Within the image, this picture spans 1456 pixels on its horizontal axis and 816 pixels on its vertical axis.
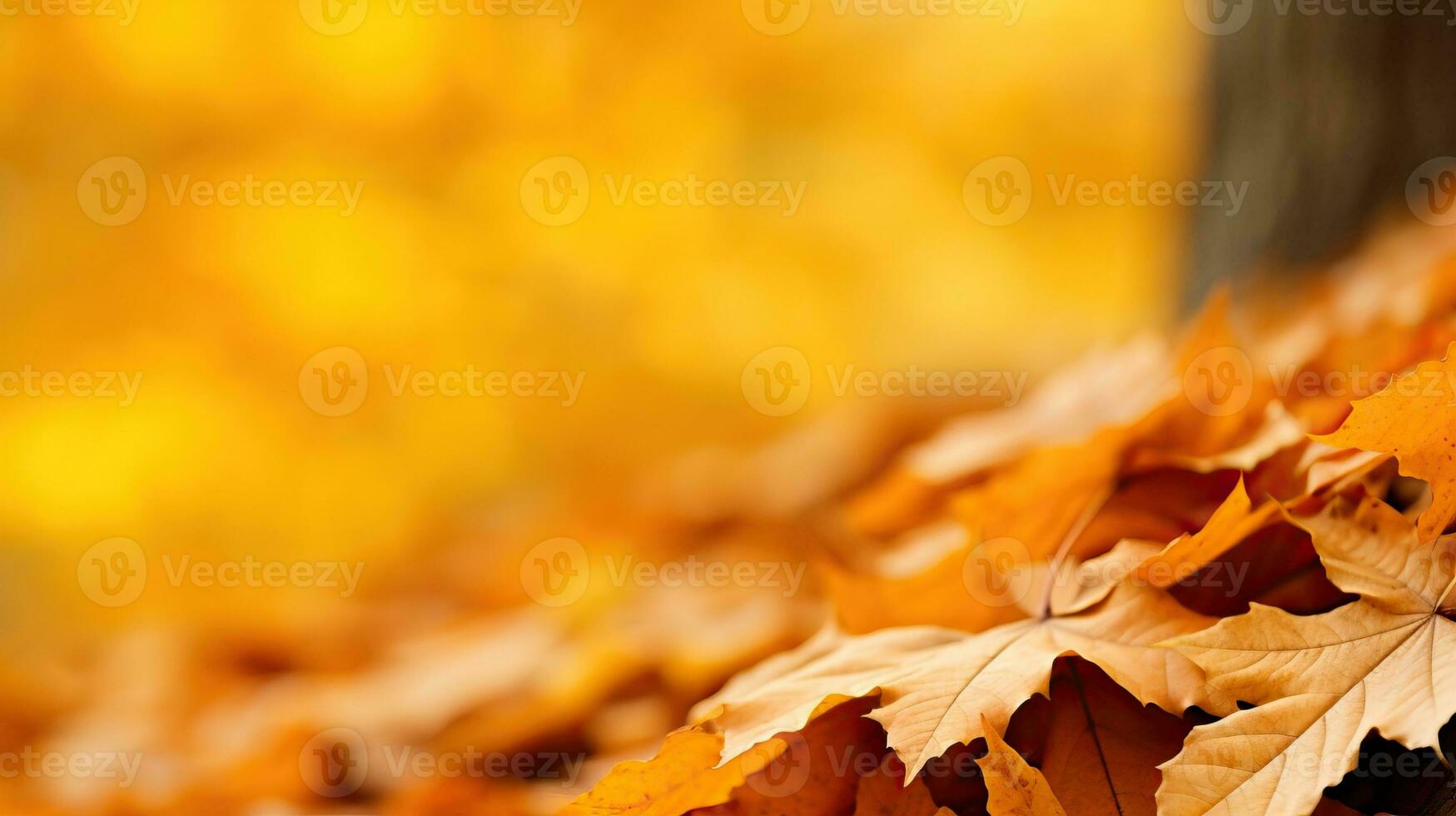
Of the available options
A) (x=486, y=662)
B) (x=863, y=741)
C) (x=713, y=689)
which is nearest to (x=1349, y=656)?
(x=863, y=741)

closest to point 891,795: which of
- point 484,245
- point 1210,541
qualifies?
Answer: point 1210,541

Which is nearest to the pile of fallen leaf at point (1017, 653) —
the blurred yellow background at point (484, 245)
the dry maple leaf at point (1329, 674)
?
the dry maple leaf at point (1329, 674)

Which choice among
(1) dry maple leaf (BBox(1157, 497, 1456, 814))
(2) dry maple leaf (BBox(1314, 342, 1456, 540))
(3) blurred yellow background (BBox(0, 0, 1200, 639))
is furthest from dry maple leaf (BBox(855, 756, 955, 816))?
(3) blurred yellow background (BBox(0, 0, 1200, 639))

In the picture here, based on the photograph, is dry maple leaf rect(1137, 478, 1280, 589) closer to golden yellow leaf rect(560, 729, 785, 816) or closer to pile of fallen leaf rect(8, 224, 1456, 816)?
pile of fallen leaf rect(8, 224, 1456, 816)

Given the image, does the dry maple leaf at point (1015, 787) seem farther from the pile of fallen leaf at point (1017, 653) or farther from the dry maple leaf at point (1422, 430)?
the dry maple leaf at point (1422, 430)

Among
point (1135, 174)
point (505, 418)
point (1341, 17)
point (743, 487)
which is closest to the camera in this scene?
point (1341, 17)

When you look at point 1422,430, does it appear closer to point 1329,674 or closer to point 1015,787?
point 1329,674

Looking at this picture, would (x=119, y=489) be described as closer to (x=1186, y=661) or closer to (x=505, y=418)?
(x=505, y=418)
